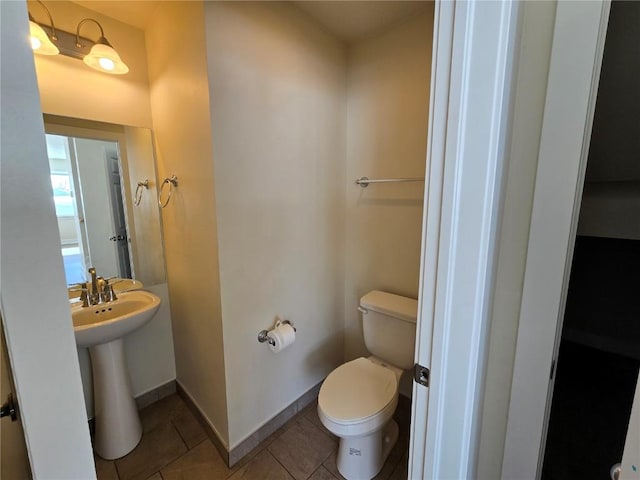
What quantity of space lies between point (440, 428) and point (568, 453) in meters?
1.44

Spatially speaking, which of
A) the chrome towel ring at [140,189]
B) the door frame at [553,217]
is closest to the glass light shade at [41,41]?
the chrome towel ring at [140,189]

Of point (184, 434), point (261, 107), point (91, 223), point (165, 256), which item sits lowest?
point (184, 434)

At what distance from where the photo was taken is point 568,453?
1494 millimetres

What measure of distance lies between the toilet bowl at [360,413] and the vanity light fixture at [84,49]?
2073 millimetres

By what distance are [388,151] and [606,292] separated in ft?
6.51

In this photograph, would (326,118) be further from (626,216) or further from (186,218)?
(626,216)

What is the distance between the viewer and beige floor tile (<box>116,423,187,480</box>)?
1475 millimetres

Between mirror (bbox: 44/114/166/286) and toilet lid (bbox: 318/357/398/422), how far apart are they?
4.45 feet

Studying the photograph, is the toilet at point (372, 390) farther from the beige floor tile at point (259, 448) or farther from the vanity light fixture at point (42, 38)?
the vanity light fixture at point (42, 38)

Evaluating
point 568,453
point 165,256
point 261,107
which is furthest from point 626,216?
point 165,256

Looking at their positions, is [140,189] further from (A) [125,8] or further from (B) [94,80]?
(A) [125,8]

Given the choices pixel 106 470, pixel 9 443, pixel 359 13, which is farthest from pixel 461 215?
pixel 106 470

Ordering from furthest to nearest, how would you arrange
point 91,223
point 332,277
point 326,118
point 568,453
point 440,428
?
point 332,277 < point 326,118 < point 91,223 < point 568,453 < point 440,428

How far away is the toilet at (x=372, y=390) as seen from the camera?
1313 millimetres
